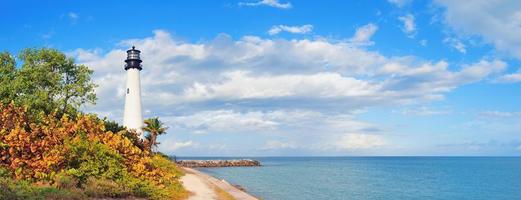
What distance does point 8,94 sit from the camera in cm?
3603

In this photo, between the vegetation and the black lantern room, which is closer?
the vegetation

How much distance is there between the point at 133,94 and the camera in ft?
166

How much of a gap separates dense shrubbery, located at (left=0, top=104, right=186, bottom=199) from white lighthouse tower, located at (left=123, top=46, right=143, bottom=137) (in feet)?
91.3

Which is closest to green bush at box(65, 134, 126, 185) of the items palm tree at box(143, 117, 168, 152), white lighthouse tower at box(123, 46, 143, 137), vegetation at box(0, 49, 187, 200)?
vegetation at box(0, 49, 187, 200)

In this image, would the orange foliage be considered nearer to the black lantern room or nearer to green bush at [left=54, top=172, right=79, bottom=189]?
green bush at [left=54, top=172, right=79, bottom=189]

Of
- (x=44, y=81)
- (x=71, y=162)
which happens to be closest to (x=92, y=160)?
(x=71, y=162)

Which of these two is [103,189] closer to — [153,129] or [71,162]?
[71,162]

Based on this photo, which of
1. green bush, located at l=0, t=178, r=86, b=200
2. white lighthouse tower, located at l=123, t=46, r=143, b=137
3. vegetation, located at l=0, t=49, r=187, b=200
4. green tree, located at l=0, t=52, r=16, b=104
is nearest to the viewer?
green bush, located at l=0, t=178, r=86, b=200

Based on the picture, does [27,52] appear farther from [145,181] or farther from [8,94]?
[145,181]

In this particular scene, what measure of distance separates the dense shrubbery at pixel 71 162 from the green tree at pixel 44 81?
581 inches

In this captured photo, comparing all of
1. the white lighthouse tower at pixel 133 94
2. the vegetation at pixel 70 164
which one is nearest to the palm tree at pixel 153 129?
the white lighthouse tower at pixel 133 94

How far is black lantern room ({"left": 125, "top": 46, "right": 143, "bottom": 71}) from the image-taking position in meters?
50.5

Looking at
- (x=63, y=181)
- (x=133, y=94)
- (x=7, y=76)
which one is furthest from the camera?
(x=133, y=94)

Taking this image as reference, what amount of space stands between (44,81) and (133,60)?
13.3m
